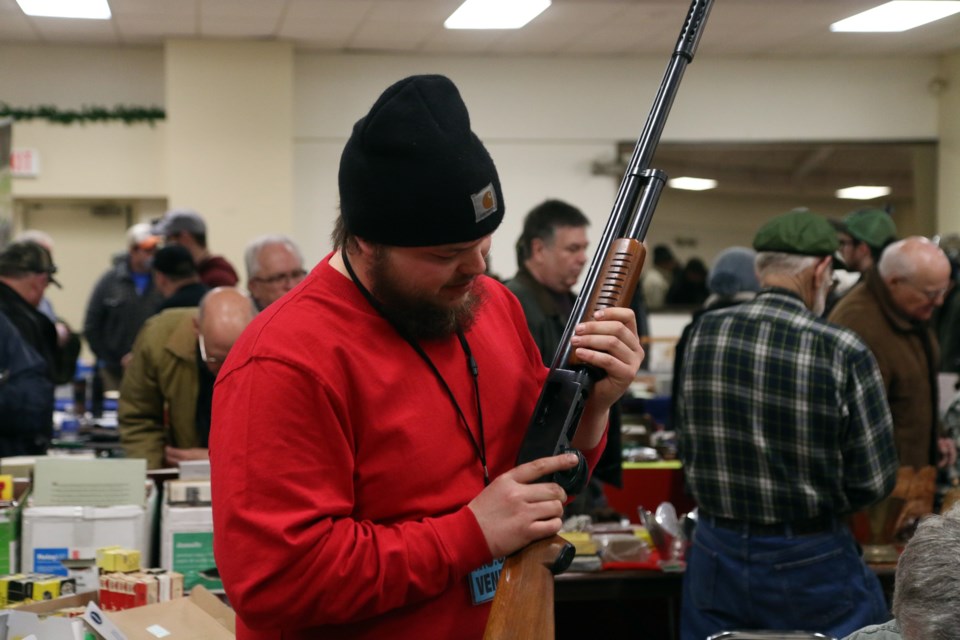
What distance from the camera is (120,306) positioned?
672 centimetres

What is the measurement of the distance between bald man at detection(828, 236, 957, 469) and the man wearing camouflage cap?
99 cm

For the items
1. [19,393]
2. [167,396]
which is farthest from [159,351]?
[19,393]

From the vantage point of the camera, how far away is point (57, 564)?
2.56 metres

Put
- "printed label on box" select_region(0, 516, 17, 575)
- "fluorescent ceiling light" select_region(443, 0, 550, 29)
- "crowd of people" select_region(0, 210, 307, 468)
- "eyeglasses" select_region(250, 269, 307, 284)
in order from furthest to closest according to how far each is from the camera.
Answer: "fluorescent ceiling light" select_region(443, 0, 550, 29)
"eyeglasses" select_region(250, 269, 307, 284)
"crowd of people" select_region(0, 210, 307, 468)
"printed label on box" select_region(0, 516, 17, 575)

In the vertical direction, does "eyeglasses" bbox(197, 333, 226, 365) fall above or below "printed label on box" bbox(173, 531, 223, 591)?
above

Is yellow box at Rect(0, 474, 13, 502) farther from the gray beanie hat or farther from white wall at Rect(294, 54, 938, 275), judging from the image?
white wall at Rect(294, 54, 938, 275)

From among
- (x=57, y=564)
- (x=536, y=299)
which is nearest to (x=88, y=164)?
(x=536, y=299)

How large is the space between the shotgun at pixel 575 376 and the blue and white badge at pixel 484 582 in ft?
0.22

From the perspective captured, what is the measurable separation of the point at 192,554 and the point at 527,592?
1.41 m

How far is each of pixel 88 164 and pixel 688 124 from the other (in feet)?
16.3

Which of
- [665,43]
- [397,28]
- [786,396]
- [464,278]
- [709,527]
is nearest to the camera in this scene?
[464,278]

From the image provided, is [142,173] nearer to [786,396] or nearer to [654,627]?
[654,627]

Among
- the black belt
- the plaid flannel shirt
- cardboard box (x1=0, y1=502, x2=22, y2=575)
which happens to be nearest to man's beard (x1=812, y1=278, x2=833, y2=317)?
the plaid flannel shirt

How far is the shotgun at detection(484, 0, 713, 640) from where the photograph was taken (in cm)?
148
